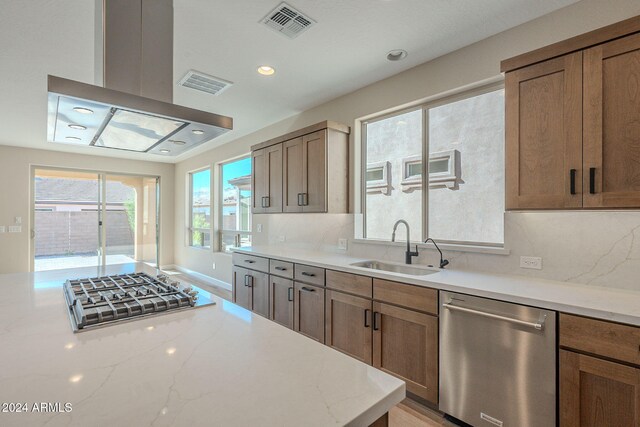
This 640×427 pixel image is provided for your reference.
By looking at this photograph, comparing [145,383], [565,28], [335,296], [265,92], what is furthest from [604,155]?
[265,92]

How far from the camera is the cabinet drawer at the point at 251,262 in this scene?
3494 mm

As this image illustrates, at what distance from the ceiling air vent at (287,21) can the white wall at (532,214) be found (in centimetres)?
113

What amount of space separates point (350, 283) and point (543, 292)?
4.18 ft

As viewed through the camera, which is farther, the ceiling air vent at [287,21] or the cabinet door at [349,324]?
the cabinet door at [349,324]

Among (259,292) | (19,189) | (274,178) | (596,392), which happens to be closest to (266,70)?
(274,178)

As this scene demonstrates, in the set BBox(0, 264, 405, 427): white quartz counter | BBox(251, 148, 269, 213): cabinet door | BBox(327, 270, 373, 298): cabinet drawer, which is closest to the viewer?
BBox(0, 264, 405, 427): white quartz counter

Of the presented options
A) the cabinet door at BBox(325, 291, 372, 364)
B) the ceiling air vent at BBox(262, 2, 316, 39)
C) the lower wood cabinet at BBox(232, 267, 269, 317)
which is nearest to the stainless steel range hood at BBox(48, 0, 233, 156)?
the ceiling air vent at BBox(262, 2, 316, 39)

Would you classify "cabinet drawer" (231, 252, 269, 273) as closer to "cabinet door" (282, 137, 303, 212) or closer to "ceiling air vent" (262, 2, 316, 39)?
"cabinet door" (282, 137, 303, 212)

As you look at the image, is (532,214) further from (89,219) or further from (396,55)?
(89,219)

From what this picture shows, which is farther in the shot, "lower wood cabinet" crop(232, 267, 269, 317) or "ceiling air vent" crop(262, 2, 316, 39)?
"lower wood cabinet" crop(232, 267, 269, 317)

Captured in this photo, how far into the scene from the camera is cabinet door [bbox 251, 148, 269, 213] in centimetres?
403

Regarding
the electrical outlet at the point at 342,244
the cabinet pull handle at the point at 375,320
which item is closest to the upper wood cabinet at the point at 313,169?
the electrical outlet at the point at 342,244

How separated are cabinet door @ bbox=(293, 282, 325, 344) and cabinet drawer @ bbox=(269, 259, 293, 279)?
0.47 feet

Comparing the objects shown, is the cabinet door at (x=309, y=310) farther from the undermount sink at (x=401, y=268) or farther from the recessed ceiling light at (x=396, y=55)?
the recessed ceiling light at (x=396, y=55)
